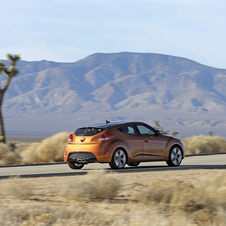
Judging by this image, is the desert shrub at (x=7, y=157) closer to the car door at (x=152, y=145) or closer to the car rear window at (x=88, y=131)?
the car rear window at (x=88, y=131)

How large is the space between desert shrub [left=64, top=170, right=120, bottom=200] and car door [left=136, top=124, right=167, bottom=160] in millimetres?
5476

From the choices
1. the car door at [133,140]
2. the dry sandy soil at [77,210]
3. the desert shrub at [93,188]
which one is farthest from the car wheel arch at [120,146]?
the desert shrub at [93,188]

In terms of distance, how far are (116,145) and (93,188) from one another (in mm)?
5052

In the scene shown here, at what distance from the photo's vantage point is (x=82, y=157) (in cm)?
1505

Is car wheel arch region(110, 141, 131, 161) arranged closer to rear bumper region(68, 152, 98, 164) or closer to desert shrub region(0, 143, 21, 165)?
rear bumper region(68, 152, 98, 164)

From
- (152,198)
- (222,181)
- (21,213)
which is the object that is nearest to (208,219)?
(152,198)

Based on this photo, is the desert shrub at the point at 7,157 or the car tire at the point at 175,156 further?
the desert shrub at the point at 7,157

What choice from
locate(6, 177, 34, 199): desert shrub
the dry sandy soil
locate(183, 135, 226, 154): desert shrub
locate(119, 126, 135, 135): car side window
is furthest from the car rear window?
locate(183, 135, 226, 154): desert shrub

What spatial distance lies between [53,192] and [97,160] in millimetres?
4175

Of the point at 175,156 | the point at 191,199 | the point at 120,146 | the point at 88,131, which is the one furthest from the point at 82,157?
the point at 191,199

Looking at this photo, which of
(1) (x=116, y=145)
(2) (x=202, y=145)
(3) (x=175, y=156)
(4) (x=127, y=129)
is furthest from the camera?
(2) (x=202, y=145)

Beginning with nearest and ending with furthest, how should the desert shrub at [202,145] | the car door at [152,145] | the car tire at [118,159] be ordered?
the car tire at [118,159] < the car door at [152,145] < the desert shrub at [202,145]

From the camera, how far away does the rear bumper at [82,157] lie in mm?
14883

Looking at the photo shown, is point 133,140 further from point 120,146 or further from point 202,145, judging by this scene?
point 202,145
